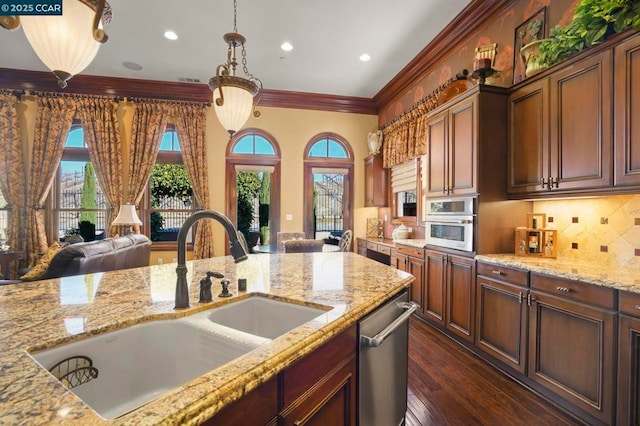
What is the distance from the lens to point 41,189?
4.99 metres

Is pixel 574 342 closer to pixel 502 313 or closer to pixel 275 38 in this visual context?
pixel 502 313

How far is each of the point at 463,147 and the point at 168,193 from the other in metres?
4.93

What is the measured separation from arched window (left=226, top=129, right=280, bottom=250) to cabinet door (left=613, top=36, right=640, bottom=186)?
4.65 metres

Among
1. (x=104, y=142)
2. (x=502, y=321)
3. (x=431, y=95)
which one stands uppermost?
(x=431, y=95)

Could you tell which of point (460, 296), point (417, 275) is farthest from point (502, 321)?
point (417, 275)

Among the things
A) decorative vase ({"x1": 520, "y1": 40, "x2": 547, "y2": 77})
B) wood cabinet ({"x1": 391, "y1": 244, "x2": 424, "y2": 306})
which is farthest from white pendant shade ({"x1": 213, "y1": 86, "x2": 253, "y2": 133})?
wood cabinet ({"x1": 391, "y1": 244, "x2": 424, "y2": 306})

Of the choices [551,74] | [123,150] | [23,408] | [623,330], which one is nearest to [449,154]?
[551,74]

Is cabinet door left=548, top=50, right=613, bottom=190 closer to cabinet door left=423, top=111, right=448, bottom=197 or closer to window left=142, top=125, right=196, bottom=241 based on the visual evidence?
cabinet door left=423, top=111, right=448, bottom=197

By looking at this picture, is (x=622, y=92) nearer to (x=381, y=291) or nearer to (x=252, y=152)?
(x=381, y=291)

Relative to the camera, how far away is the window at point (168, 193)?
5492 mm

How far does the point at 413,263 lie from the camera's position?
375 cm

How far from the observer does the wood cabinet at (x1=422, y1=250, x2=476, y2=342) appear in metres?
2.80

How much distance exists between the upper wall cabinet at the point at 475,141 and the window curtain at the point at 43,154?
584cm

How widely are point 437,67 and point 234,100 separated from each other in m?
2.90
